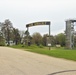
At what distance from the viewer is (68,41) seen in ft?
311

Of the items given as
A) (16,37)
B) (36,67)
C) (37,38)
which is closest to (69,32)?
(37,38)

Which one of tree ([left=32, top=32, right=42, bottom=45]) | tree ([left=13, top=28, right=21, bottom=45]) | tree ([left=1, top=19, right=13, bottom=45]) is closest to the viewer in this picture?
tree ([left=1, top=19, right=13, bottom=45])

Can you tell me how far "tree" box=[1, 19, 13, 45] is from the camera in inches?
4528

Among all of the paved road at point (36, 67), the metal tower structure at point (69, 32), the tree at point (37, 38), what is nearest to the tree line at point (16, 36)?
the tree at point (37, 38)

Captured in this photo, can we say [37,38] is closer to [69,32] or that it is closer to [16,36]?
[16,36]

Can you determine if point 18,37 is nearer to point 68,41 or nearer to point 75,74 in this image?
point 68,41

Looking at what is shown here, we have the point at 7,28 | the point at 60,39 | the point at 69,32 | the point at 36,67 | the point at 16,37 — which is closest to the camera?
the point at 36,67

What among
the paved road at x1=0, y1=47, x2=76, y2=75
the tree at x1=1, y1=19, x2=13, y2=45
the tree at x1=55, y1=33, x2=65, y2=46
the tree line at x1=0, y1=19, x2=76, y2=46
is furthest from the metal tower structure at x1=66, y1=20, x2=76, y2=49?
the paved road at x1=0, y1=47, x2=76, y2=75

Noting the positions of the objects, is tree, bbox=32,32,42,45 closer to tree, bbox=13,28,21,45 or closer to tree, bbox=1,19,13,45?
tree, bbox=13,28,21,45

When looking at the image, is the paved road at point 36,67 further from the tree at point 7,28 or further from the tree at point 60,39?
the tree at point 60,39

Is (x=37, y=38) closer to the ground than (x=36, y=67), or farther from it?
farther from it

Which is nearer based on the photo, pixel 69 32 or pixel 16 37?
pixel 69 32

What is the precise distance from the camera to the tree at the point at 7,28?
377 feet

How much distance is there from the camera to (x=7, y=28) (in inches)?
4646
